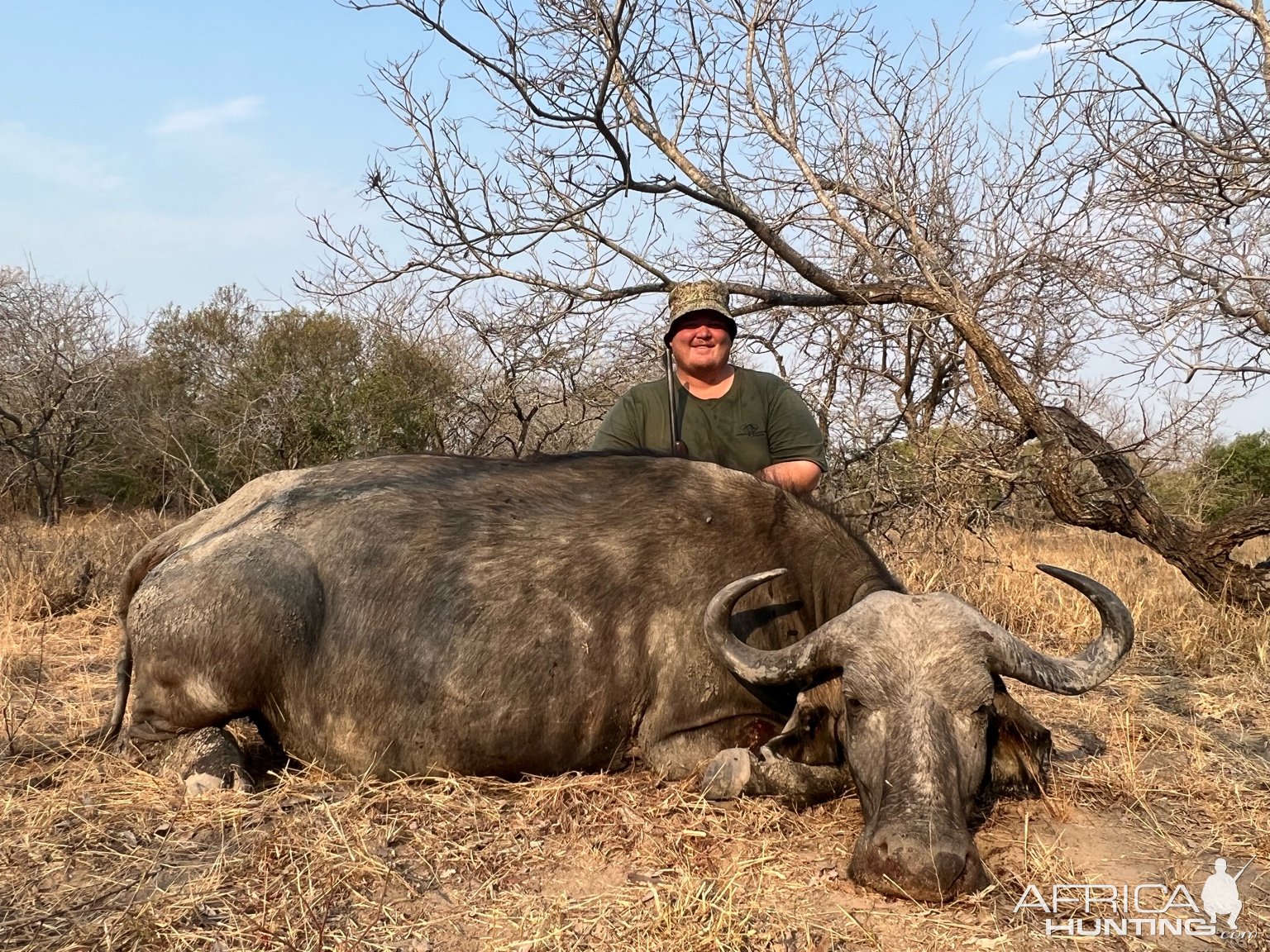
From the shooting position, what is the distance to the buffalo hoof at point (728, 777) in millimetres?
3564

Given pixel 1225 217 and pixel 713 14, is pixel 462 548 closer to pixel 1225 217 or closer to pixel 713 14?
pixel 713 14

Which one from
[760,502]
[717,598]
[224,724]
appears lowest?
[224,724]

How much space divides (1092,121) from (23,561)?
907 centimetres

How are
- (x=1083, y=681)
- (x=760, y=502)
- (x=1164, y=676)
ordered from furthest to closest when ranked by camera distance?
1. (x=1164, y=676)
2. (x=760, y=502)
3. (x=1083, y=681)

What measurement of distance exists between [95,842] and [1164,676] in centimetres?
583

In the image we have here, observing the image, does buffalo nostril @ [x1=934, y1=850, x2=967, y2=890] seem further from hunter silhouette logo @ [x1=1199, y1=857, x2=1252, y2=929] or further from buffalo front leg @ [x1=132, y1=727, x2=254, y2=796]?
buffalo front leg @ [x1=132, y1=727, x2=254, y2=796]

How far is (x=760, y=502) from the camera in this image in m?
4.23

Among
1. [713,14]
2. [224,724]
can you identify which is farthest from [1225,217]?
[224,724]

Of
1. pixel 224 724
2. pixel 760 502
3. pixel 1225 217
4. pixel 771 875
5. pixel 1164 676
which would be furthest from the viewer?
pixel 1225 217

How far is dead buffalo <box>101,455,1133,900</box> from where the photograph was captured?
3.40m

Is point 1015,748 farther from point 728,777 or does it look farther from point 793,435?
point 793,435

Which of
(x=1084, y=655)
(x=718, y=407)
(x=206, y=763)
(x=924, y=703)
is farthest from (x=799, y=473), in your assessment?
(x=206, y=763)

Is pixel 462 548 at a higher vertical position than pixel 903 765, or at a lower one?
higher

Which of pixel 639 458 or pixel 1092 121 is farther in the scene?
pixel 1092 121
